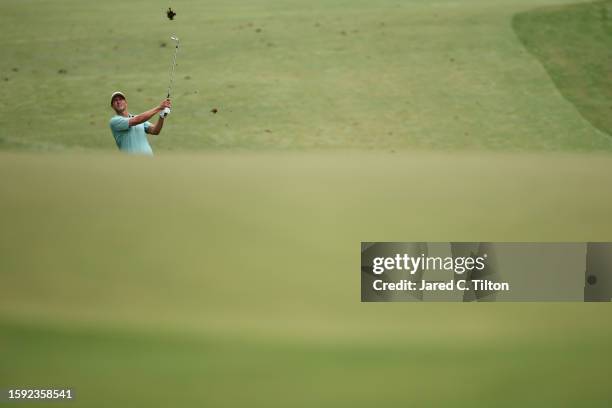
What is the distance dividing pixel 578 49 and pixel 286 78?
1.71 m

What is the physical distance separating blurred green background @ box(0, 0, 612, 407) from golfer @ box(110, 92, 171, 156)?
0.08 metres

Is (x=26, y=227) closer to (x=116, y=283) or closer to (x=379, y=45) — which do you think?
(x=116, y=283)

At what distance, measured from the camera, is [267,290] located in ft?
10.8

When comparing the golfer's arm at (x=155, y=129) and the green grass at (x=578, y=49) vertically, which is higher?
the green grass at (x=578, y=49)

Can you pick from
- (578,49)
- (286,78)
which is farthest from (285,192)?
(578,49)

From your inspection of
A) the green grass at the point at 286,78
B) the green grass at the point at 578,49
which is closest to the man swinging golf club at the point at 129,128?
the green grass at the point at 286,78

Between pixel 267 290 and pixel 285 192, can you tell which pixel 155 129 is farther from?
pixel 267 290

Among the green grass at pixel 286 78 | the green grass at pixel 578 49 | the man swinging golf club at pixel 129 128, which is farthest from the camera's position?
the green grass at pixel 578 49

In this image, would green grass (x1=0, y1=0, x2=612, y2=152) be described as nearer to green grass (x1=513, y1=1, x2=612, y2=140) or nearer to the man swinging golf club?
green grass (x1=513, y1=1, x2=612, y2=140)

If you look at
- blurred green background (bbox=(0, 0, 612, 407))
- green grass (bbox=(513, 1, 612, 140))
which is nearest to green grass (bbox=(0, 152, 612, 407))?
blurred green background (bbox=(0, 0, 612, 407))

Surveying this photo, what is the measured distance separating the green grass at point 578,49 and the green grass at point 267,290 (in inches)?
25.2

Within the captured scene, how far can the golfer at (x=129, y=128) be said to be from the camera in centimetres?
370

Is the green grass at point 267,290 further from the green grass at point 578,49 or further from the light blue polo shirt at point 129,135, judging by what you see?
the green grass at point 578,49

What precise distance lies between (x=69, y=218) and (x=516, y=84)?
2.62 meters
